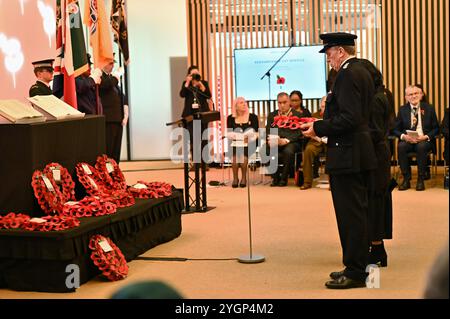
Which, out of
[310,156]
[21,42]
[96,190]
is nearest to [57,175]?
[96,190]

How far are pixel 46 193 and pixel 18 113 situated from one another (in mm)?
598

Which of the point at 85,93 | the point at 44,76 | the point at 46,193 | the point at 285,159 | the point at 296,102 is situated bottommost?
the point at 285,159

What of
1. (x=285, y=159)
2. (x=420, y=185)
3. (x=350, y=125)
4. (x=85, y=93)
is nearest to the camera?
(x=350, y=125)

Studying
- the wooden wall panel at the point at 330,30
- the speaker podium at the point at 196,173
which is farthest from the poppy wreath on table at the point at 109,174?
the wooden wall panel at the point at 330,30

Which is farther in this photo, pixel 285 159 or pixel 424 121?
pixel 285 159

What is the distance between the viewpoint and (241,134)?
971cm

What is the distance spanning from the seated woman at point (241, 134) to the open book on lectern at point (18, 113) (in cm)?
418

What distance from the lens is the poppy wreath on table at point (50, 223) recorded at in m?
5.15

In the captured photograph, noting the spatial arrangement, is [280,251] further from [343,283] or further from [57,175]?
[57,175]

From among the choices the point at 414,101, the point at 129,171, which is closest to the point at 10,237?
the point at 414,101

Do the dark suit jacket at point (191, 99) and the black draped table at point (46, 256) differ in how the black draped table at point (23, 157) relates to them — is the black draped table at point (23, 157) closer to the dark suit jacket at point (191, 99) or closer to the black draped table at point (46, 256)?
the black draped table at point (46, 256)

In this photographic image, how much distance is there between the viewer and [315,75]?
11906mm

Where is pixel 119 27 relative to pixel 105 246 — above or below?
above

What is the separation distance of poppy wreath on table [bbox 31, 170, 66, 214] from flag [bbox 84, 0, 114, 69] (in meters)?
2.84
